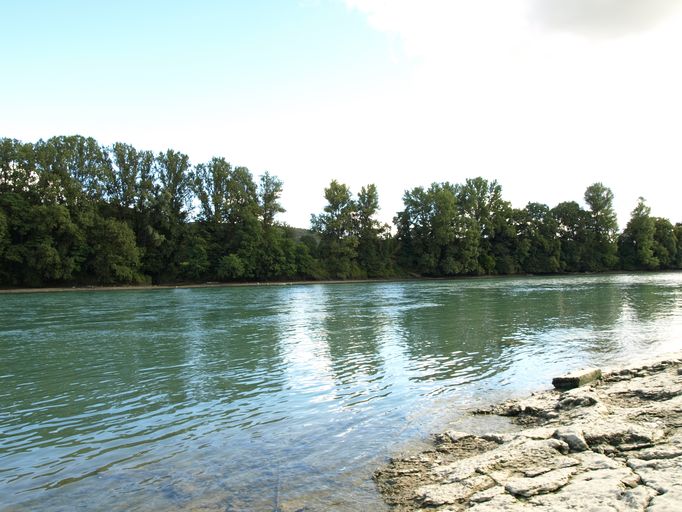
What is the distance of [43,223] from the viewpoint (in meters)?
61.8

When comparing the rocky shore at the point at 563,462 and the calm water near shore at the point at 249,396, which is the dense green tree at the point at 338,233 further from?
the rocky shore at the point at 563,462

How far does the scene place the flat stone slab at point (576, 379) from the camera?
10.9 metres

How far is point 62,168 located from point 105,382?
64051mm

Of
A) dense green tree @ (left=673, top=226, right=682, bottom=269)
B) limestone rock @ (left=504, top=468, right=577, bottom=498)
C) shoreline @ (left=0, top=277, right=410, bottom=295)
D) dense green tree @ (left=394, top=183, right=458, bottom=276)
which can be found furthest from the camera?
dense green tree @ (left=673, top=226, right=682, bottom=269)

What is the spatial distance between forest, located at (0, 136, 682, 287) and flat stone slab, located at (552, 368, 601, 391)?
212 feet

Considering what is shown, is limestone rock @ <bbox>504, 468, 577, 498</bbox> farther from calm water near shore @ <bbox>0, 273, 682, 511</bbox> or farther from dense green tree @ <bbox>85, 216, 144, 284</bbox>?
dense green tree @ <bbox>85, 216, 144, 284</bbox>

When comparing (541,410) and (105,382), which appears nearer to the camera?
(541,410)

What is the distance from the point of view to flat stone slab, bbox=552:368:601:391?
10.9 metres

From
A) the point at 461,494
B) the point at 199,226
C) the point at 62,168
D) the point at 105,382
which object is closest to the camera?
the point at 461,494

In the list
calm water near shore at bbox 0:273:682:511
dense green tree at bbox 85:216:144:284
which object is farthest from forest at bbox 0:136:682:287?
calm water near shore at bbox 0:273:682:511

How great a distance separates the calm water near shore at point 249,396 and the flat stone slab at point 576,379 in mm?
832

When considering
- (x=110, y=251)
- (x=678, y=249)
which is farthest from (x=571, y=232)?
(x=110, y=251)

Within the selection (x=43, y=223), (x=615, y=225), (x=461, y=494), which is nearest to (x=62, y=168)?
(x=43, y=223)

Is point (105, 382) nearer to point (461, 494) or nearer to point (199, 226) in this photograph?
point (461, 494)
